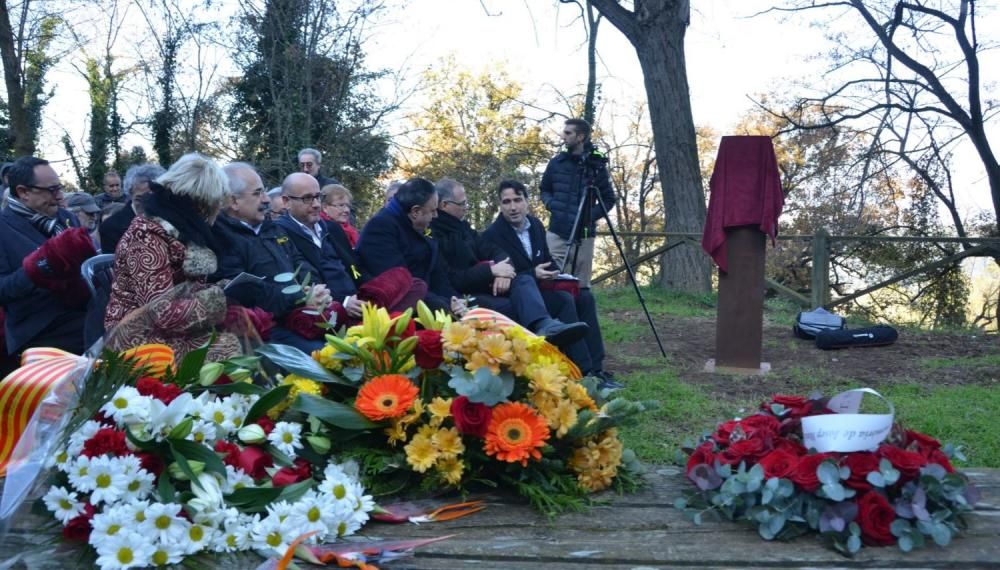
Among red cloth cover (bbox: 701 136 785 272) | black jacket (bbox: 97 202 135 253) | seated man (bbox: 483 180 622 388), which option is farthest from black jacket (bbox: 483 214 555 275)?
black jacket (bbox: 97 202 135 253)

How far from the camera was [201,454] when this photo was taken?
216 centimetres

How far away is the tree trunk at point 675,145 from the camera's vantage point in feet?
38.8

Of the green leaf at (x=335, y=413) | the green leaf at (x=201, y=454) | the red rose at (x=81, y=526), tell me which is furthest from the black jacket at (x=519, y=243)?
the red rose at (x=81, y=526)

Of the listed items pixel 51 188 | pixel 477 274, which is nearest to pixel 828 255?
pixel 477 274

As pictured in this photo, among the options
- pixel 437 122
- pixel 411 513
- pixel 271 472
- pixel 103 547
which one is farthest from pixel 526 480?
pixel 437 122

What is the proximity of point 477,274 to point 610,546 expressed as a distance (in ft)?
12.8

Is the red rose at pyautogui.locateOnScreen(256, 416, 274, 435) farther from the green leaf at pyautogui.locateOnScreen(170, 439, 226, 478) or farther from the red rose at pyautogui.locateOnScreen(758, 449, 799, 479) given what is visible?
the red rose at pyautogui.locateOnScreen(758, 449, 799, 479)

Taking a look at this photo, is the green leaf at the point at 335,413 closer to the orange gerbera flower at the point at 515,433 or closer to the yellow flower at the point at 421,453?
the yellow flower at the point at 421,453

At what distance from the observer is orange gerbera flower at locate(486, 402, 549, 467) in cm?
225

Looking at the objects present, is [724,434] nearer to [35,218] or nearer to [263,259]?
[263,259]

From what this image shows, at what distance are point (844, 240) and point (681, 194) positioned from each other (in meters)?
2.18

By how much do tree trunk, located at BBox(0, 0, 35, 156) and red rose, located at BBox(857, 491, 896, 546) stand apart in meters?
13.3

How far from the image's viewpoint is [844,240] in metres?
11.2

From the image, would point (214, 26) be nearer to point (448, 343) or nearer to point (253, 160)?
point (253, 160)
